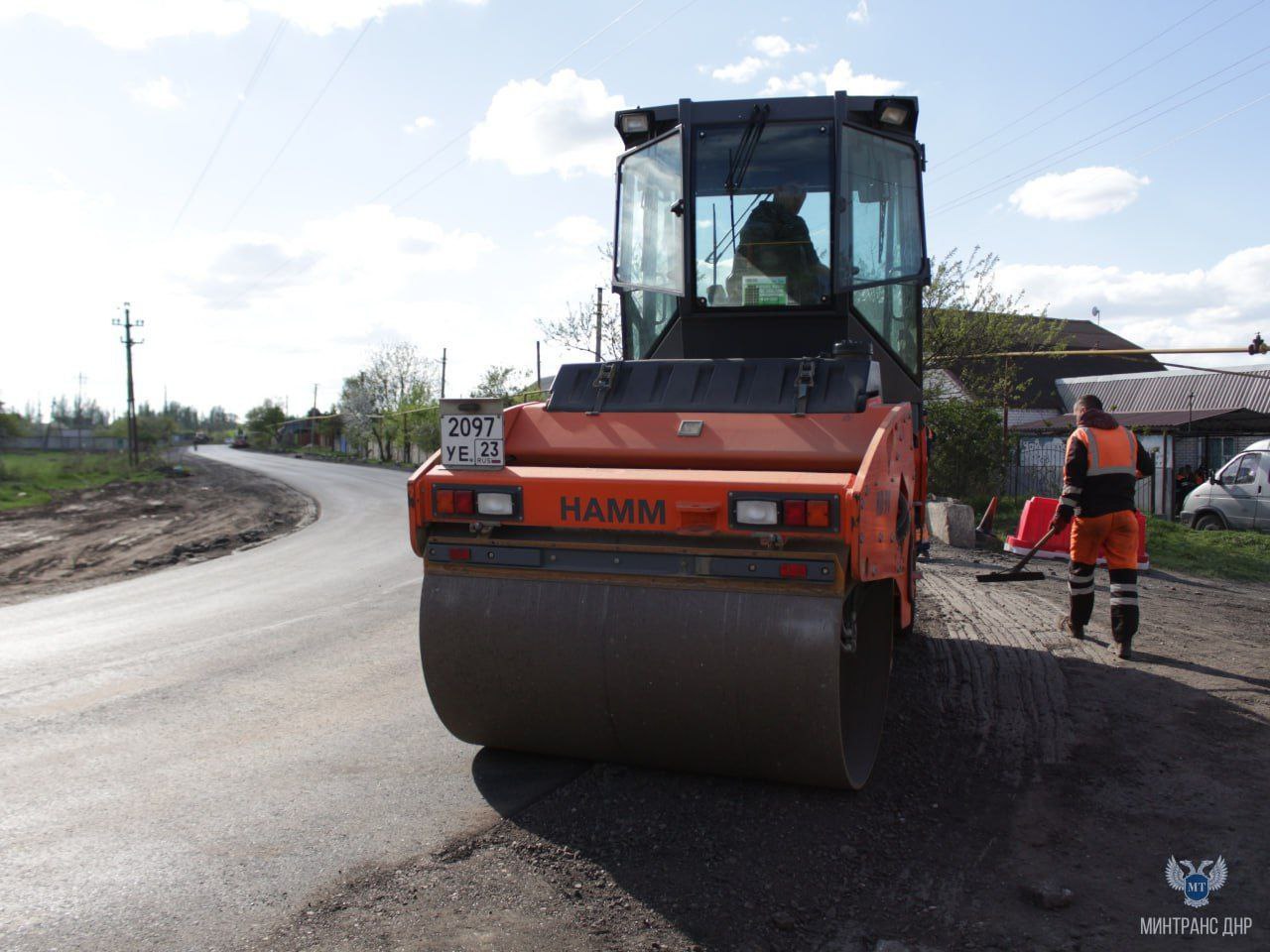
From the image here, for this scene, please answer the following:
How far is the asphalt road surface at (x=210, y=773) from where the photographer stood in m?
3.26

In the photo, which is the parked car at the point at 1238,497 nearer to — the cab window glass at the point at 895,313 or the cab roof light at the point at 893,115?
the cab window glass at the point at 895,313

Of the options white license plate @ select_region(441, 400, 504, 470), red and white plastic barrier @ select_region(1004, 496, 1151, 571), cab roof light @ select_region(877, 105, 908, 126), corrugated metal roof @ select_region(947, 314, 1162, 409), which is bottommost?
red and white plastic barrier @ select_region(1004, 496, 1151, 571)

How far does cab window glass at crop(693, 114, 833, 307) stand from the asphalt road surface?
2.75m

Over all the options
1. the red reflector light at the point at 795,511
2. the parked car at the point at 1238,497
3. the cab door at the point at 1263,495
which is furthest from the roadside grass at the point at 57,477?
the cab door at the point at 1263,495

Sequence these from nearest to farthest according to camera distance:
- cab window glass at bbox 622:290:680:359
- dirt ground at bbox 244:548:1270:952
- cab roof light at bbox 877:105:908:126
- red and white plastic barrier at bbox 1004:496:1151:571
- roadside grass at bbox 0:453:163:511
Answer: dirt ground at bbox 244:548:1270:952 → cab roof light at bbox 877:105:908:126 → cab window glass at bbox 622:290:680:359 → red and white plastic barrier at bbox 1004:496:1151:571 → roadside grass at bbox 0:453:163:511

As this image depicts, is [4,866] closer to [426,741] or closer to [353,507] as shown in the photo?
[426,741]

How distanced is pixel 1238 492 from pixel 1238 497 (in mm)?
85

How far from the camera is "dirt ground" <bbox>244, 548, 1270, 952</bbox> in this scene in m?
2.99

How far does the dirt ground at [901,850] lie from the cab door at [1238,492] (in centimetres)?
1137

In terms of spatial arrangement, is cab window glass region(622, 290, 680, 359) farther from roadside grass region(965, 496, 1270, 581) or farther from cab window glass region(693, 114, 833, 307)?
roadside grass region(965, 496, 1270, 581)

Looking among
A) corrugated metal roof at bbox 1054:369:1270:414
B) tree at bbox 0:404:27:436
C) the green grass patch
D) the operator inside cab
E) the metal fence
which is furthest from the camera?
the metal fence

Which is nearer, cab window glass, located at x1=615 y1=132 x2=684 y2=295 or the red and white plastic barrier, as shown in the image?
cab window glass, located at x1=615 y1=132 x2=684 y2=295

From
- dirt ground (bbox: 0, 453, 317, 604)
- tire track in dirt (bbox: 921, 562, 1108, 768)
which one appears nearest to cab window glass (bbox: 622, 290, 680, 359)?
tire track in dirt (bbox: 921, 562, 1108, 768)

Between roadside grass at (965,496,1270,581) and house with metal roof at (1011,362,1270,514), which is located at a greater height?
house with metal roof at (1011,362,1270,514)
